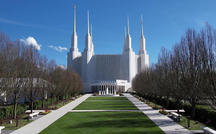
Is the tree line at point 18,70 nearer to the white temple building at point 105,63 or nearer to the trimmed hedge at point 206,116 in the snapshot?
the trimmed hedge at point 206,116

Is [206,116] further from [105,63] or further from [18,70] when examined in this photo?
[105,63]

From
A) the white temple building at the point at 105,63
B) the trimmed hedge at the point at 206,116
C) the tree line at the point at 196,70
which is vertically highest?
the white temple building at the point at 105,63

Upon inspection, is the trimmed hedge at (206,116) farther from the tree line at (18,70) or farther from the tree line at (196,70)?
the tree line at (18,70)

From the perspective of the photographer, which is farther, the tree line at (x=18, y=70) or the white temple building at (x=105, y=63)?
the white temple building at (x=105, y=63)

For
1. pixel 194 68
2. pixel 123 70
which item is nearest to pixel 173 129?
pixel 194 68

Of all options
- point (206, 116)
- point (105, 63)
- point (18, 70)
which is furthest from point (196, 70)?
point (105, 63)

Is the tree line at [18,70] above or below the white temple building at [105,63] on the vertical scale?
below

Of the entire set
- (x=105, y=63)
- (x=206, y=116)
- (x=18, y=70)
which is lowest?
(x=206, y=116)

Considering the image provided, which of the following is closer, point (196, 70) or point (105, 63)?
point (196, 70)

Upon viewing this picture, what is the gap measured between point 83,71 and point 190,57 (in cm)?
7678

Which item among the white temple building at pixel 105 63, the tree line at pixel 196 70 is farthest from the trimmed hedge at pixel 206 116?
the white temple building at pixel 105 63

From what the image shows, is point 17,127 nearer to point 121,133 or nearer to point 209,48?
point 121,133

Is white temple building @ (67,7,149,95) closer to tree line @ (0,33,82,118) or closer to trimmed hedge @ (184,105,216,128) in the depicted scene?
tree line @ (0,33,82,118)

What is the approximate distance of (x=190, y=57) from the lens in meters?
15.0
